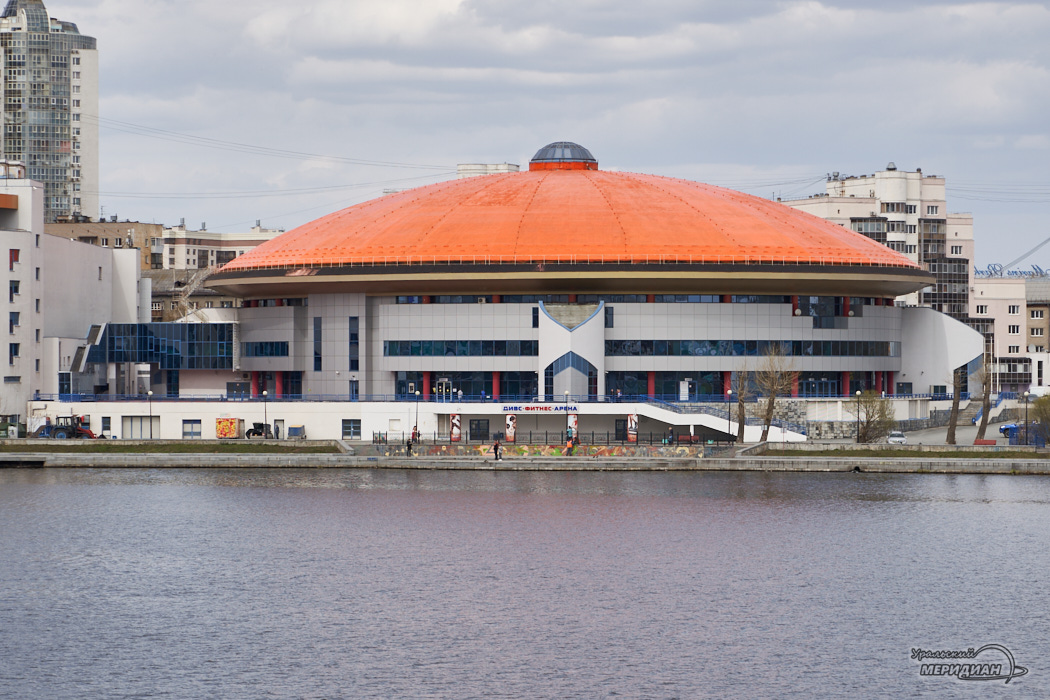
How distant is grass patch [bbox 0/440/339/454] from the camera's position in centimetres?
9394

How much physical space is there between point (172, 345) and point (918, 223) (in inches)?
3635

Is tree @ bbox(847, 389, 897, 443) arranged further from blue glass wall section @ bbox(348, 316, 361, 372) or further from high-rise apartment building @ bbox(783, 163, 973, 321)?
high-rise apartment building @ bbox(783, 163, 973, 321)

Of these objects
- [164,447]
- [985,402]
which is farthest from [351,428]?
[985,402]

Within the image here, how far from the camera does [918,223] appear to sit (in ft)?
573

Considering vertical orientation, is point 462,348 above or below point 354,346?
below

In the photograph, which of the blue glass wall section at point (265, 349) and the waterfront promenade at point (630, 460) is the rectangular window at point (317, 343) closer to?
the blue glass wall section at point (265, 349)

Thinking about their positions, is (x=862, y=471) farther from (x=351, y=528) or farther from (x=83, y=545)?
(x=83, y=545)

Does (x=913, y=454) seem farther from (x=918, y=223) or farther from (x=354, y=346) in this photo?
(x=918, y=223)

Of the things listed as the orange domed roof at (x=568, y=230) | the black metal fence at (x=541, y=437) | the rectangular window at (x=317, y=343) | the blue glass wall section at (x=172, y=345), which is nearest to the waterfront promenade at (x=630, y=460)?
the black metal fence at (x=541, y=437)

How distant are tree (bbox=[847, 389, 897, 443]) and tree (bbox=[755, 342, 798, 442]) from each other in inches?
174

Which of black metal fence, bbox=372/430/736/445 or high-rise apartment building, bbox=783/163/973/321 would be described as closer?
black metal fence, bbox=372/430/736/445

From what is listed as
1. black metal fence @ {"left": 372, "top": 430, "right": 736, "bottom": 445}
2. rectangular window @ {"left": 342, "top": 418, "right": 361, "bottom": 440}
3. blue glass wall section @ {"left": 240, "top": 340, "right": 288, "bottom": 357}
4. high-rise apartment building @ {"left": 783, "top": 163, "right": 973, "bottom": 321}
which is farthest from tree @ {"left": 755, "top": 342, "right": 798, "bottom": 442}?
high-rise apartment building @ {"left": 783, "top": 163, "right": 973, "bottom": 321}

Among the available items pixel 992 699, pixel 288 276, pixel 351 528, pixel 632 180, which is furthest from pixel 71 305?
pixel 992 699

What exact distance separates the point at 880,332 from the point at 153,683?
7755 centimetres
